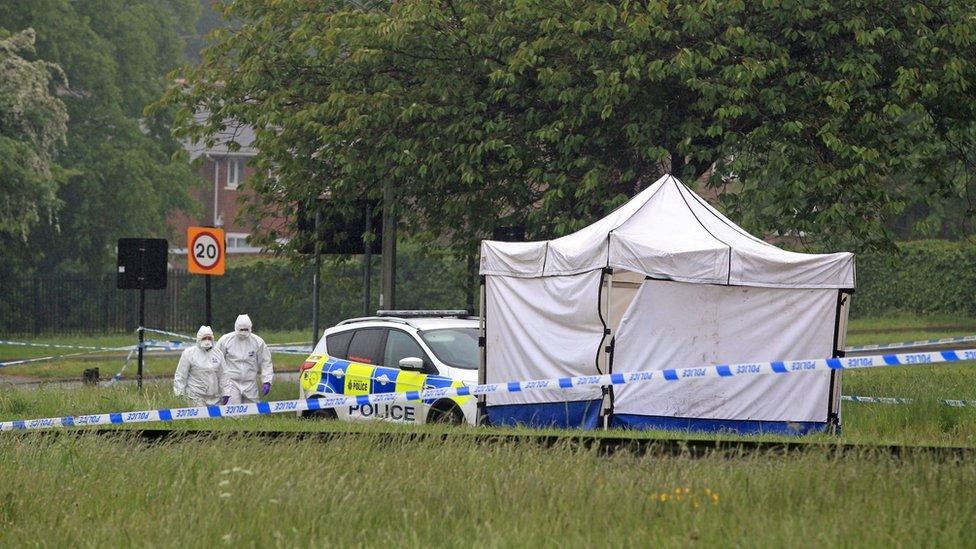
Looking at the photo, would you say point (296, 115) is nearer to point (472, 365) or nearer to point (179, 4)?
point (472, 365)

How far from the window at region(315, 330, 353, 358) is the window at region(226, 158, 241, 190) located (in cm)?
4730

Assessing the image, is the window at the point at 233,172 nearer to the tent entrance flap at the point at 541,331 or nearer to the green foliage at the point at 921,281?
the green foliage at the point at 921,281

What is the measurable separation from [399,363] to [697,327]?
320cm

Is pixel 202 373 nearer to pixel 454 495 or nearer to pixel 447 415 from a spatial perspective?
pixel 447 415

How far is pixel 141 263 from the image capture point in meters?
19.9

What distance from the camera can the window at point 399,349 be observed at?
14.7 m

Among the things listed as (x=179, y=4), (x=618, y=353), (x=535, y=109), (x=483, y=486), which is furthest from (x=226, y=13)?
(x=179, y=4)

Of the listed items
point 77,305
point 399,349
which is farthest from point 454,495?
point 77,305

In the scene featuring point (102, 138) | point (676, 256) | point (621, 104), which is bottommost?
point (676, 256)

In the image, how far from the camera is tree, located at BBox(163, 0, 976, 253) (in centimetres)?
1745

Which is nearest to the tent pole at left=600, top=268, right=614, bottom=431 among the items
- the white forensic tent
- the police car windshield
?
the white forensic tent

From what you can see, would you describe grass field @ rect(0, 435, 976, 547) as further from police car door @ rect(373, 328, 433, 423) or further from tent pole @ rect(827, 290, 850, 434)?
police car door @ rect(373, 328, 433, 423)

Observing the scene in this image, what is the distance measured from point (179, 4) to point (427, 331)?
38973 millimetres

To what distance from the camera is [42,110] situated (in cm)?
3394
